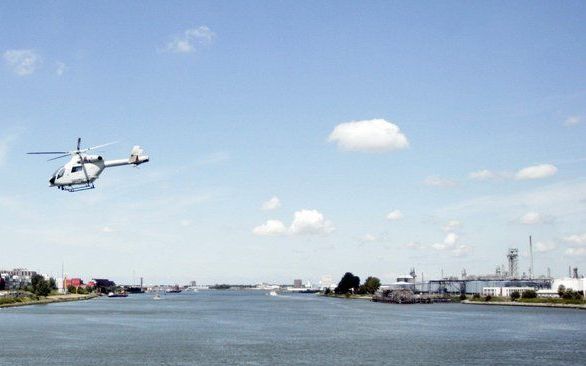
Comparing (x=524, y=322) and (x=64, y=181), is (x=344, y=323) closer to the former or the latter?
(x=524, y=322)

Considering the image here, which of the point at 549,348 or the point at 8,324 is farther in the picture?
the point at 8,324

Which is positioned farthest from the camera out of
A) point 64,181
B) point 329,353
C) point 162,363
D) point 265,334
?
point 265,334

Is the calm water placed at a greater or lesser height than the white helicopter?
lesser

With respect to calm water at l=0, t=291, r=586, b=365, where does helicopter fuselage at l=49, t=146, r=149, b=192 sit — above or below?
above

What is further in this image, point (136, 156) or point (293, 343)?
point (293, 343)

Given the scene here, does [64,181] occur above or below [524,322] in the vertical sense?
above

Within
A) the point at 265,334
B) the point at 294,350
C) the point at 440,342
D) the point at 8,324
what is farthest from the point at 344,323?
the point at 8,324

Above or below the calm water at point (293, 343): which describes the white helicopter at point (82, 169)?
above

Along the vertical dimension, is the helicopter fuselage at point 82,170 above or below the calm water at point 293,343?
above

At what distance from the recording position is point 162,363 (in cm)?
7094

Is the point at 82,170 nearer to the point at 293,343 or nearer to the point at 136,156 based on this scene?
the point at 136,156

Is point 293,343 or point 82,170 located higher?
point 82,170

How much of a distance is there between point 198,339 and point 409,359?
34847 millimetres

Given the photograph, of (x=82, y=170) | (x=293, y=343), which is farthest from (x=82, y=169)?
(x=293, y=343)
